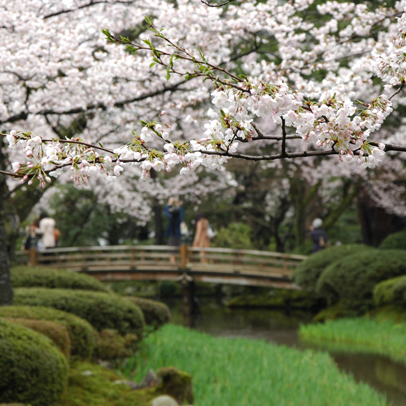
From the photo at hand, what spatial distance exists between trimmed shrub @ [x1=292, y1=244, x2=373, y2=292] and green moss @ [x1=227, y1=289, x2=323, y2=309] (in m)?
2.68

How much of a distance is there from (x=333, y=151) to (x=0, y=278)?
479 centimetres

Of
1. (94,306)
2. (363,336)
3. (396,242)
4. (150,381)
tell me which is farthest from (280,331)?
(150,381)

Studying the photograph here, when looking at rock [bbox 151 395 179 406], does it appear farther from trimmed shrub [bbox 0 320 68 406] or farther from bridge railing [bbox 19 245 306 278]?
bridge railing [bbox 19 245 306 278]

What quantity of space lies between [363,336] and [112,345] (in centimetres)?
455

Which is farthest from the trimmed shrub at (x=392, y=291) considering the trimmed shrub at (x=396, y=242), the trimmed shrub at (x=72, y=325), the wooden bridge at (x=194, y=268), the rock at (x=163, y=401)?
the trimmed shrub at (x=72, y=325)

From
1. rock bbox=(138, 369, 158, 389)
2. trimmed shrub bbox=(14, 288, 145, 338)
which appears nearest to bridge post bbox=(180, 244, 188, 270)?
trimmed shrub bbox=(14, 288, 145, 338)

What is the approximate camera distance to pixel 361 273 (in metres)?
10.1

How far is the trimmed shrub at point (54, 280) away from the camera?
26.0 feet

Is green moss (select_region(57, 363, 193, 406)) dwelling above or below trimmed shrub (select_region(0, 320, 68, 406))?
below

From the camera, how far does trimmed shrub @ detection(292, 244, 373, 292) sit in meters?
11.4

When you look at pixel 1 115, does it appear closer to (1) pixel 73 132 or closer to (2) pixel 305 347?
(1) pixel 73 132

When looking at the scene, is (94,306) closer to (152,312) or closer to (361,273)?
(152,312)

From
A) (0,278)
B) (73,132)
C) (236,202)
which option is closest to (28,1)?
(73,132)

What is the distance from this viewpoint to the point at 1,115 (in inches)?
259
